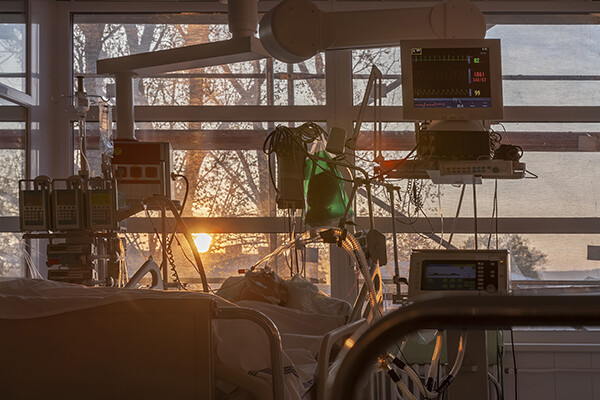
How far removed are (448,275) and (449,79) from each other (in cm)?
86

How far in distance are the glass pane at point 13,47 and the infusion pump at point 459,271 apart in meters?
2.83

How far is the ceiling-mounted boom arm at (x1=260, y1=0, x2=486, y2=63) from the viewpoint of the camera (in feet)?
10.0

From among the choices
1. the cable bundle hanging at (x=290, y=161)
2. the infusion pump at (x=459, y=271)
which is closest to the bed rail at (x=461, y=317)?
the infusion pump at (x=459, y=271)

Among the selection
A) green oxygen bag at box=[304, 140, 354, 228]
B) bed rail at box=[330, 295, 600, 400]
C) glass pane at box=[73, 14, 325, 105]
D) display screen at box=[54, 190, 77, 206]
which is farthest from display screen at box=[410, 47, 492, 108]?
bed rail at box=[330, 295, 600, 400]

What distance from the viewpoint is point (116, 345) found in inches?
65.3

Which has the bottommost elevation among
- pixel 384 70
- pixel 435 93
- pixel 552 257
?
pixel 552 257

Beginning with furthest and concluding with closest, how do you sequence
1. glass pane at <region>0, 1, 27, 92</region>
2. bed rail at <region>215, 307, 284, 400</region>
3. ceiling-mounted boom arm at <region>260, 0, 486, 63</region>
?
glass pane at <region>0, 1, 27, 92</region>
ceiling-mounted boom arm at <region>260, 0, 486, 63</region>
bed rail at <region>215, 307, 284, 400</region>

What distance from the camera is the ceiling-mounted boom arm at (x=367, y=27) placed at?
3049mm

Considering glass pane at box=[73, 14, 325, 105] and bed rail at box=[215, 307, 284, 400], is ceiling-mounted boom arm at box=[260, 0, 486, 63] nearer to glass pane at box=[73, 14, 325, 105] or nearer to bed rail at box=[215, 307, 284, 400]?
glass pane at box=[73, 14, 325, 105]

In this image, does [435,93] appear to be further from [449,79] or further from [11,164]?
[11,164]

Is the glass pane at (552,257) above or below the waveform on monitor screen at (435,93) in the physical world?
below

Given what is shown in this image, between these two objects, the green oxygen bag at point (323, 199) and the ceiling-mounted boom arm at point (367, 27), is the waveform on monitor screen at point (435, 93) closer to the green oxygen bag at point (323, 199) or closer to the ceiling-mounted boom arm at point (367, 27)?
the ceiling-mounted boom arm at point (367, 27)

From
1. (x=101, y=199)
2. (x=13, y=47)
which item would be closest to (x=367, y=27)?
(x=101, y=199)

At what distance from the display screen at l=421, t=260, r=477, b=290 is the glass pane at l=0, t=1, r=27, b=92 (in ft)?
9.37
